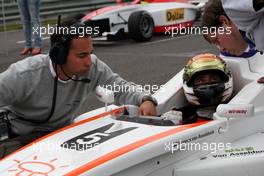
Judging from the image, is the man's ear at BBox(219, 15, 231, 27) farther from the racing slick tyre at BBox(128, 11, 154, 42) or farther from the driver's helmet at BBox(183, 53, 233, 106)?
the racing slick tyre at BBox(128, 11, 154, 42)

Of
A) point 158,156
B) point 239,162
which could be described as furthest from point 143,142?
point 239,162

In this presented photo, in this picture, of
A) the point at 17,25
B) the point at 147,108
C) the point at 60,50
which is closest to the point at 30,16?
the point at 17,25

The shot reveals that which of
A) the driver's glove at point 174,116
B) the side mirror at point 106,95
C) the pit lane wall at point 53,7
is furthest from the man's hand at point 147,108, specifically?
the pit lane wall at point 53,7

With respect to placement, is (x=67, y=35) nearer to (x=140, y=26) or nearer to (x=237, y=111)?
(x=237, y=111)

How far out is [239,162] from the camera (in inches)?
119

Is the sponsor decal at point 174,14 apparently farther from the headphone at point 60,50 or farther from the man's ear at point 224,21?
the headphone at point 60,50

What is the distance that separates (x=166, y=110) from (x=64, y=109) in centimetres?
73

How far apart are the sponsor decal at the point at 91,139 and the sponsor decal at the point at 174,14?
24.9ft

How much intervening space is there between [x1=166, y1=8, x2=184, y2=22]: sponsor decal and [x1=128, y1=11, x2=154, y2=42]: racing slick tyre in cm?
36

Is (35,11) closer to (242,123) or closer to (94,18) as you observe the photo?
(94,18)

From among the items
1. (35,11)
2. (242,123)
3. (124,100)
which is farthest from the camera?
(35,11)

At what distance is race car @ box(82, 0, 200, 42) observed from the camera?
9.67 meters

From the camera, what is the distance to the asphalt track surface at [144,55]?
23.0 feet

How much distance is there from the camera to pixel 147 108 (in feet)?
10.9
